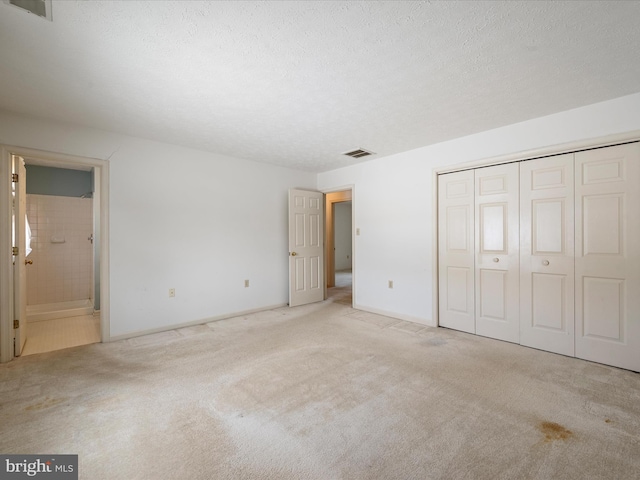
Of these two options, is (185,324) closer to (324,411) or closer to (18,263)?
(18,263)

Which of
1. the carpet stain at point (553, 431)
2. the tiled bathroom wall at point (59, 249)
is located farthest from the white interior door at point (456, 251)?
the tiled bathroom wall at point (59, 249)

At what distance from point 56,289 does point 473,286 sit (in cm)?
636

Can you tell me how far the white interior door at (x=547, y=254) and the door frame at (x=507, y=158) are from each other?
3.5 inches

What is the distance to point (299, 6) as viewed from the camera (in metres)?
1.51

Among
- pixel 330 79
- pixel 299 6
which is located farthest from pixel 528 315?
pixel 299 6

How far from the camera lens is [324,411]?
1.96 meters

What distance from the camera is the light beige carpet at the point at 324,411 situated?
4.94 feet

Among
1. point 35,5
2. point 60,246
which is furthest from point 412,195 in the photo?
point 60,246

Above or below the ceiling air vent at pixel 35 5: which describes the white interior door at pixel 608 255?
below

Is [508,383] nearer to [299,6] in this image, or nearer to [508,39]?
[508,39]

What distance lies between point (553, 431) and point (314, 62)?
279cm

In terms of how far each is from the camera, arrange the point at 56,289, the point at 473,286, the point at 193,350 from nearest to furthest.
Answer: the point at 193,350, the point at 473,286, the point at 56,289

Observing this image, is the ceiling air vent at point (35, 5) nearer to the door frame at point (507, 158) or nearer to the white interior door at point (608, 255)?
the door frame at point (507, 158)

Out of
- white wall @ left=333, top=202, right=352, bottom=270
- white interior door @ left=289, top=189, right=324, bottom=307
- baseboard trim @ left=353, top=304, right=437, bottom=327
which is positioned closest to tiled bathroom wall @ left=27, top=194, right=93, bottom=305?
white interior door @ left=289, top=189, right=324, bottom=307
